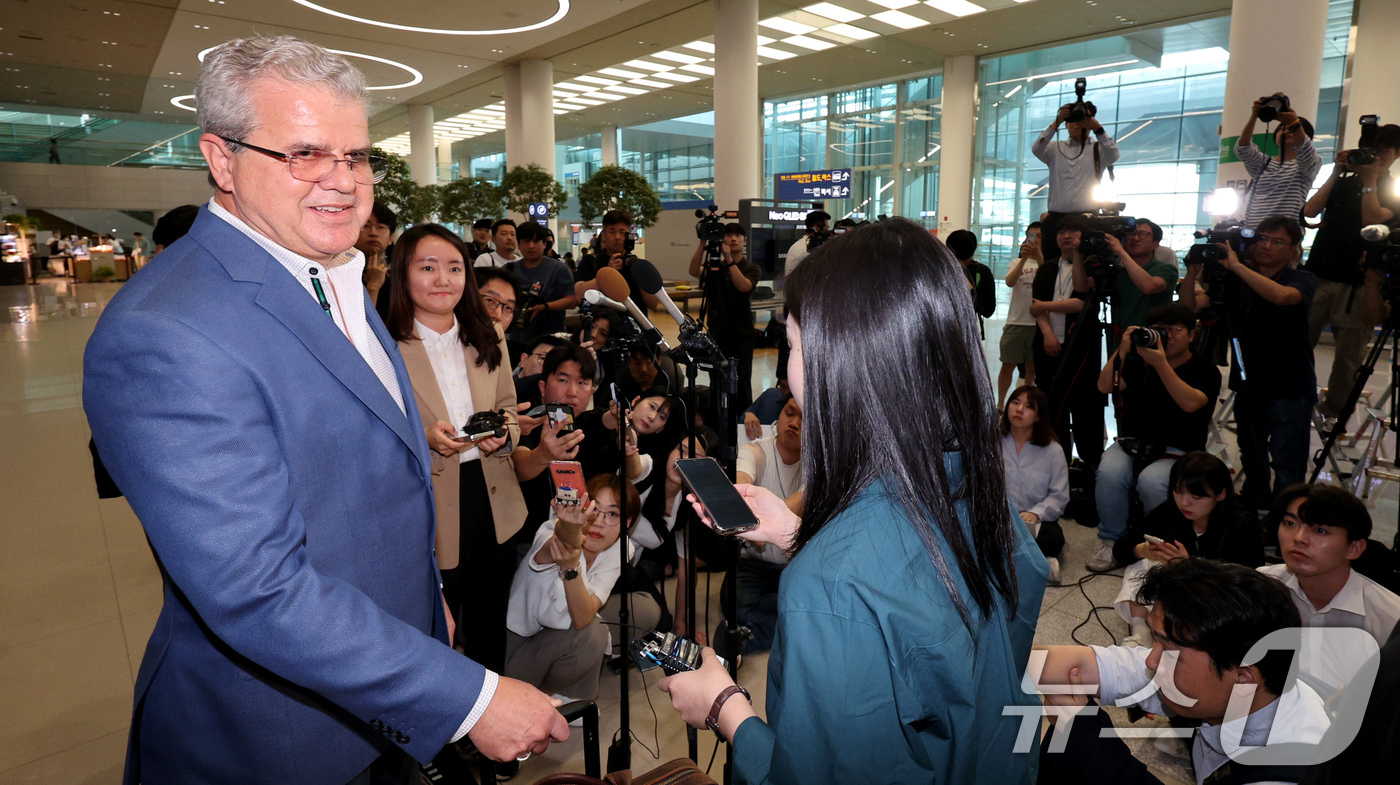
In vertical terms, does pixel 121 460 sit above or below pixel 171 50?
below

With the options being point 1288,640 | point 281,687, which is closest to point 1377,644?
point 1288,640

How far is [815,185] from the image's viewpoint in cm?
1516

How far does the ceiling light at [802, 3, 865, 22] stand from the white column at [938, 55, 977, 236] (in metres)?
3.34

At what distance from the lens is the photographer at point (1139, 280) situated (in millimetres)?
4301

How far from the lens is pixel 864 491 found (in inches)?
36.0

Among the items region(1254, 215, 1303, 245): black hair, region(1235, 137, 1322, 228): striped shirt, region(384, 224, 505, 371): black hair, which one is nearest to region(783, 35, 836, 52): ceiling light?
region(1235, 137, 1322, 228): striped shirt

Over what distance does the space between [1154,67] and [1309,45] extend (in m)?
9.05

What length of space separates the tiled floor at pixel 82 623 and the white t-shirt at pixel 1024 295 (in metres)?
2.08

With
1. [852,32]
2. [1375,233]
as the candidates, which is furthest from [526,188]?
[1375,233]

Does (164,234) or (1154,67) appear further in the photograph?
(1154,67)

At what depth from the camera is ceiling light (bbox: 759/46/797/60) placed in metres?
14.3

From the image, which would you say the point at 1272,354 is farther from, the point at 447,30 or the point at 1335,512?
the point at 447,30

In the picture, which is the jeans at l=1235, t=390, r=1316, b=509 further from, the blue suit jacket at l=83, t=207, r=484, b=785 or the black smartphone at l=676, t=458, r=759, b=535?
the blue suit jacket at l=83, t=207, r=484, b=785

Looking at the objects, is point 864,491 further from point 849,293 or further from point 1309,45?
point 1309,45
